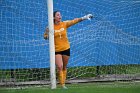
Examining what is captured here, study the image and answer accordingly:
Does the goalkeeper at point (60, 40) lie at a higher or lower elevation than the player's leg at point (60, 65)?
higher

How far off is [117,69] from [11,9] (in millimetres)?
3211

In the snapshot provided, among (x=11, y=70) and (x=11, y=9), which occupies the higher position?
(x=11, y=9)

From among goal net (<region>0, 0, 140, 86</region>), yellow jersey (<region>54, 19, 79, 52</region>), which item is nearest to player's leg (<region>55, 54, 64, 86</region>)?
yellow jersey (<region>54, 19, 79, 52</region>)

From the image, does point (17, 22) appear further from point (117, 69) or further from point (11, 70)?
point (117, 69)

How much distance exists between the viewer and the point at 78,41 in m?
11.9

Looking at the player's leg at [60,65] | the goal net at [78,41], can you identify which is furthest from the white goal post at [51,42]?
the goal net at [78,41]

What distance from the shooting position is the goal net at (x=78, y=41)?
11320mm

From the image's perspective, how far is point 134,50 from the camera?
12258mm

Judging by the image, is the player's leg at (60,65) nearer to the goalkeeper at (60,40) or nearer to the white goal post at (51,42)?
the goalkeeper at (60,40)

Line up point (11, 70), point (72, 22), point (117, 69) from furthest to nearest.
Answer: point (117, 69)
point (11, 70)
point (72, 22)

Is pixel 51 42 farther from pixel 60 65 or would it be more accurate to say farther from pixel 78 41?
pixel 78 41

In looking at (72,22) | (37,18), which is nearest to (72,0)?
(37,18)

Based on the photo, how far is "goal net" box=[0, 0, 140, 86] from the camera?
446 inches

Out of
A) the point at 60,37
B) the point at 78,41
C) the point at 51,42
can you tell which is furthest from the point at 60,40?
the point at 78,41
